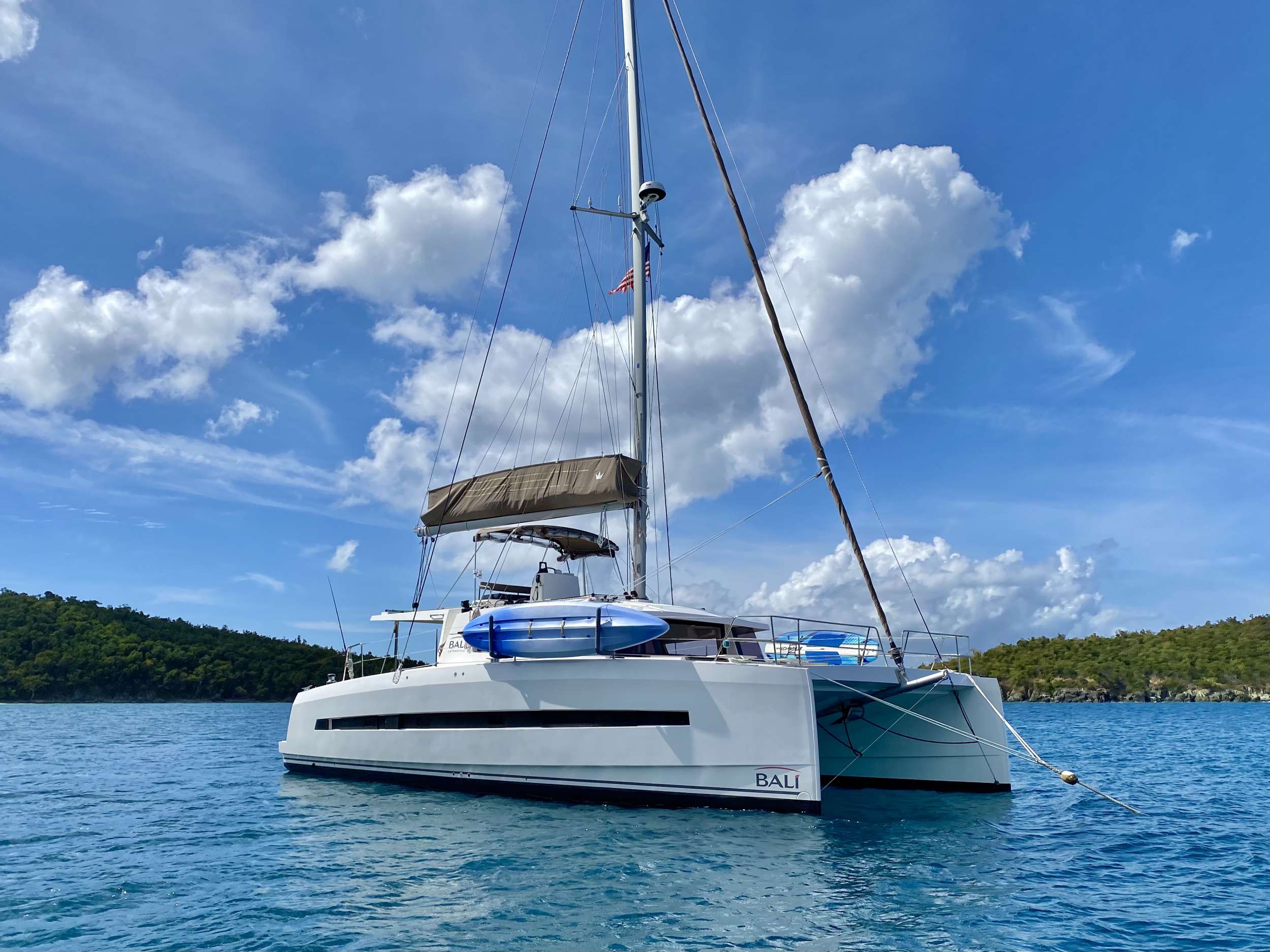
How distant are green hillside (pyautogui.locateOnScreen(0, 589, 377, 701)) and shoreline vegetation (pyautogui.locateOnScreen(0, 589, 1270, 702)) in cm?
11

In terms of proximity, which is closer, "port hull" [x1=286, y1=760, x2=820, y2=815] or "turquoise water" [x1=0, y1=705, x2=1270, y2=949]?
"turquoise water" [x1=0, y1=705, x2=1270, y2=949]

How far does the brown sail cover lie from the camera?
541 inches

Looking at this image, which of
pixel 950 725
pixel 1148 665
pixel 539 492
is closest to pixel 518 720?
pixel 539 492

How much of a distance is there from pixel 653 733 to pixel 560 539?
578 centimetres

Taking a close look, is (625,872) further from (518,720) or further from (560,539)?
(560,539)

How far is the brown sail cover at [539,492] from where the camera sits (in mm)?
13734

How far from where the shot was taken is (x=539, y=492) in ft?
46.4

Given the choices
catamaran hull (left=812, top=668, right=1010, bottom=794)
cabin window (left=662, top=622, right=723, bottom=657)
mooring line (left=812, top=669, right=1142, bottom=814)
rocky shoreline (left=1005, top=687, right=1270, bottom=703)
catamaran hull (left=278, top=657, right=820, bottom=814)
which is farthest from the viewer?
rocky shoreline (left=1005, top=687, right=1270, bottom=703)

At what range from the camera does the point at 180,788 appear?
619 inches

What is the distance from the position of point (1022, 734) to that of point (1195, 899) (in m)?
29.5

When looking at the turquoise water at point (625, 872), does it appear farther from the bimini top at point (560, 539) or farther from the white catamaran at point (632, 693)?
the bimini top at point (560, 539)

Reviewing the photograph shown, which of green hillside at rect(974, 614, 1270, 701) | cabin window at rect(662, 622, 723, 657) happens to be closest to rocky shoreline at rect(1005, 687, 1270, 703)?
green hillside at rect(974, 614, 1270, 701)

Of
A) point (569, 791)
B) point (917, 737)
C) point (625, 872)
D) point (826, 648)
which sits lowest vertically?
point (625, 872)

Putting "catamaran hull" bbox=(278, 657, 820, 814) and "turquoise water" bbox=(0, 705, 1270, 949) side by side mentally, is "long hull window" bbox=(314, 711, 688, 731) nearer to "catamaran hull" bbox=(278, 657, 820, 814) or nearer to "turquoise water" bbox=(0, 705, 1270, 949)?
"catamaran hull" bbox=(278, 657, 820, 814)
